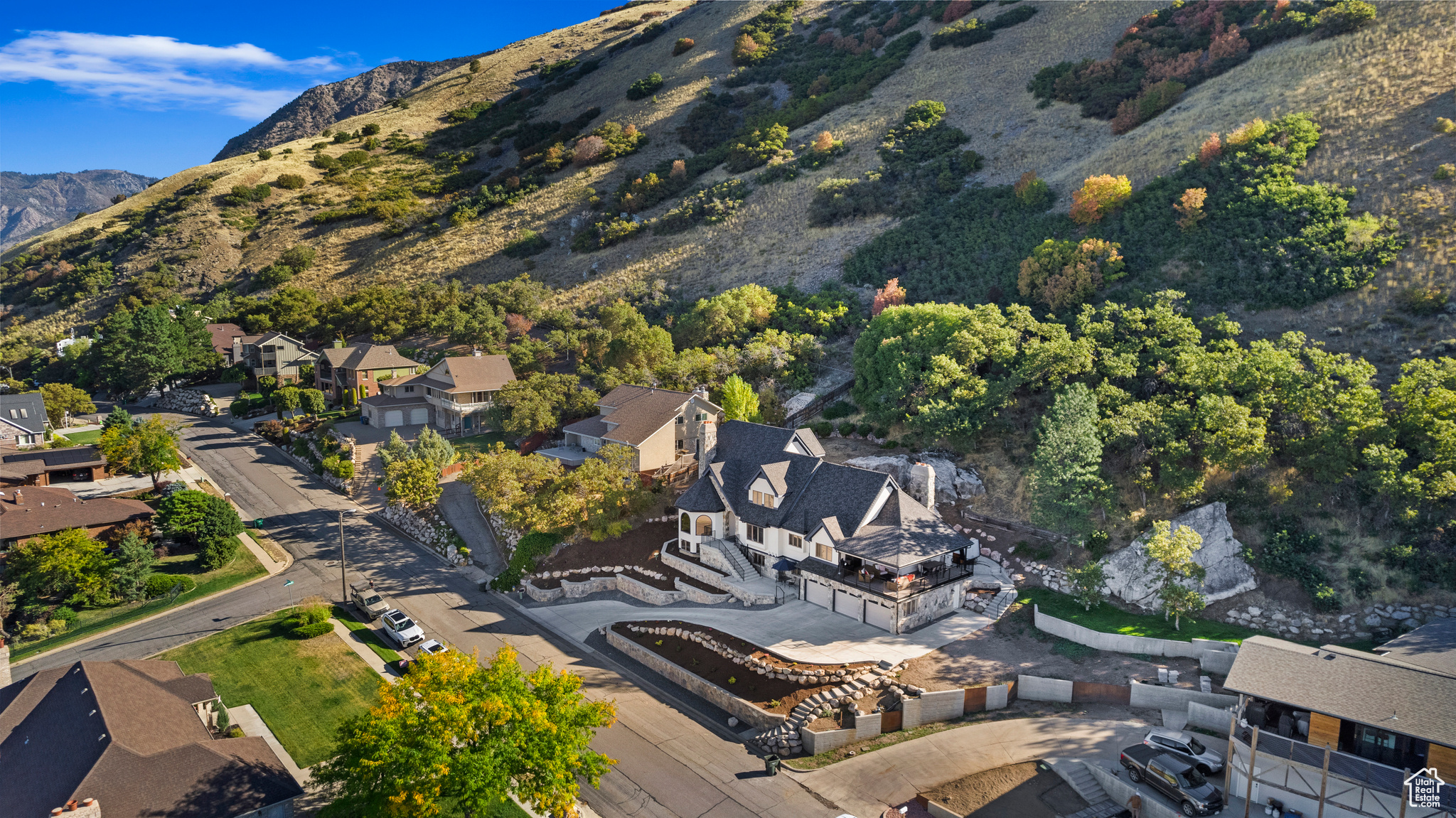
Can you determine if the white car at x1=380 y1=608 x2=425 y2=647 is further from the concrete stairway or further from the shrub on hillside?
the shrub on hillside

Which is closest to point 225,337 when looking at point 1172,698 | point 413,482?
point 413,482

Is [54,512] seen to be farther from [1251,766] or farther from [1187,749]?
[1251,766]

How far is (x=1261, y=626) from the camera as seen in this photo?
3431cm

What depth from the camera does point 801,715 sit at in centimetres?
3059

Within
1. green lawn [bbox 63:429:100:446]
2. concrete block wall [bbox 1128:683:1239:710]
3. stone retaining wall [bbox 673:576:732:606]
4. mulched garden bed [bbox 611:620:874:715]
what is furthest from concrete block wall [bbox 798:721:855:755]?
green lawn [bbox 63:429:100:446]

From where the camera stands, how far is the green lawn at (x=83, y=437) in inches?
2643

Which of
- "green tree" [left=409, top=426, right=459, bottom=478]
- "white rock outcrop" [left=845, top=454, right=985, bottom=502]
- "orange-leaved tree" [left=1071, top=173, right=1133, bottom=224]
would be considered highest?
"orange-leaved tree" [left=1071, top=173, right=1133, bottom=224]

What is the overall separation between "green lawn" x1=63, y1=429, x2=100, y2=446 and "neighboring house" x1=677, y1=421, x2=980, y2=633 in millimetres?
56635

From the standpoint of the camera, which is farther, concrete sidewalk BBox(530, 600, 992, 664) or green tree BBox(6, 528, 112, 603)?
green tree BBox(6, 528, 112, 603)

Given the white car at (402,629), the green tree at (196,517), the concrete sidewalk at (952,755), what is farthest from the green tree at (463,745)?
the green tree at (196,517)

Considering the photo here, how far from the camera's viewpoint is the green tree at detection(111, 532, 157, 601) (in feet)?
144

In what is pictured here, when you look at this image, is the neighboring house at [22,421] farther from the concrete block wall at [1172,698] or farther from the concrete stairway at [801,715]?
the concrete block wall at [1172,698]

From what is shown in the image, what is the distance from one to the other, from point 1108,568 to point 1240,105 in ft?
162

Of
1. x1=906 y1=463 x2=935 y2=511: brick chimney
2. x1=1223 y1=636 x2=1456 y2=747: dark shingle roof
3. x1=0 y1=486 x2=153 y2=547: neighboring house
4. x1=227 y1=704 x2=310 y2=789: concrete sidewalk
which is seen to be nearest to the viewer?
x1=1223 y1=636 x2=1456 y2=747: dark shingle roof
